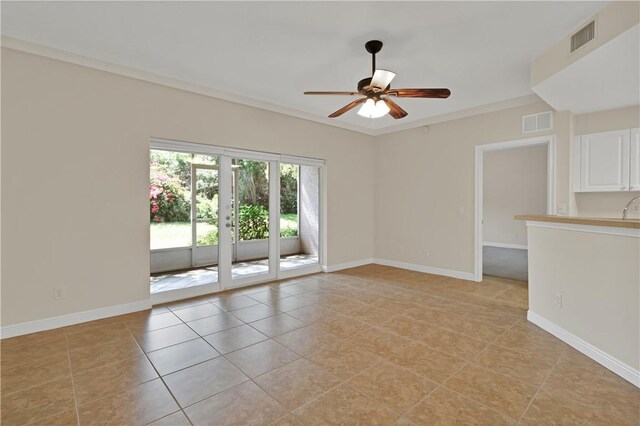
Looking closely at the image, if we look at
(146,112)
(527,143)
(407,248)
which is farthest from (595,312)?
(146,112)

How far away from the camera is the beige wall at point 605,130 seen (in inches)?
152

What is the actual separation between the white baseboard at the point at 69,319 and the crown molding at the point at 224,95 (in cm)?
276

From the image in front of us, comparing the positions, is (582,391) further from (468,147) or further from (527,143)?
(468,147)

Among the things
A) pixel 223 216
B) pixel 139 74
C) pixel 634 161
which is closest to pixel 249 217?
pixel 223 216

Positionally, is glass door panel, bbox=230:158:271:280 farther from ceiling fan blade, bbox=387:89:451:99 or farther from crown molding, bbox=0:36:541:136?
ceiling fan blade, bbox=387:89:451:99

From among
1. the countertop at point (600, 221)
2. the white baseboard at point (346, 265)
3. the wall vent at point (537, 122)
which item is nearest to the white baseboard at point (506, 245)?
the white baseboard at point (346, 265)

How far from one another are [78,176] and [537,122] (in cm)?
604

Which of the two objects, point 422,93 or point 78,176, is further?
point 78,176

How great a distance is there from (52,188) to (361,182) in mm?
5000

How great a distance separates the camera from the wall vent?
14.3ft

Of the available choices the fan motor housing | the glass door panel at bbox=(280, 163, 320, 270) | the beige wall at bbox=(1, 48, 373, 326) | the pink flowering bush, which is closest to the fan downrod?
the fan motor housing

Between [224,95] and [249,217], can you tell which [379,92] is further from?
[249,217]

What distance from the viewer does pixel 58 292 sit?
328 cm

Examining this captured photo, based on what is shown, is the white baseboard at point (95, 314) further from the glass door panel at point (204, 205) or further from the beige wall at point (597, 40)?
the beige wall at point (597, 40)
